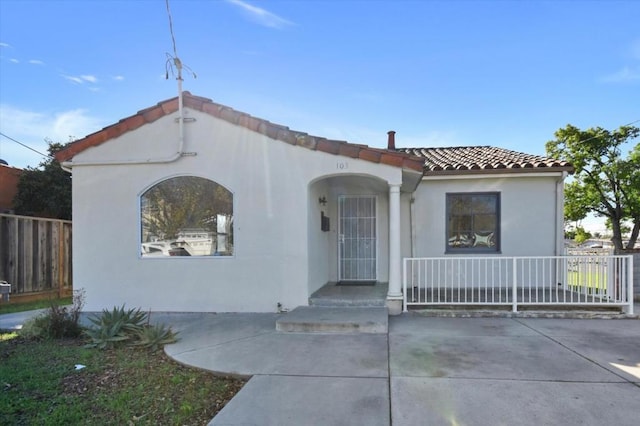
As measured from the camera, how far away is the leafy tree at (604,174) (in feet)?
52.4

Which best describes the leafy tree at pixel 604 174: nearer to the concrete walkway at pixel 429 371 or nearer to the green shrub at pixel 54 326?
the concrete walkway at pixel 429 371

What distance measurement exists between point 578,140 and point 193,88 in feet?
57.5

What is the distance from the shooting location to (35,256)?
10.1m

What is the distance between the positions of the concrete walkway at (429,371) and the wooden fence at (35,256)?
597cm

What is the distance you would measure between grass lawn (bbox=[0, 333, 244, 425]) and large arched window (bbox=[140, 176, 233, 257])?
2.47 meters

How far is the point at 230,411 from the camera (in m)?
3.29

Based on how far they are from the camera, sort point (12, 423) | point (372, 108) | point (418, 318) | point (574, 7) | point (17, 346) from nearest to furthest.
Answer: point (12, 423), point (17, 346), point (418, 318), point (574, 7), point (372, 108)

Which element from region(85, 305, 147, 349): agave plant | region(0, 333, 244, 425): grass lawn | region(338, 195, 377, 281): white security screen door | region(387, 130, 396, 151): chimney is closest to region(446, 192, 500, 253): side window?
region(338, 195, 377, 281): white security screen door

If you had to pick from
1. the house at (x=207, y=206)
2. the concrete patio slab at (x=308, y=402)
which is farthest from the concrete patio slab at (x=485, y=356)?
the house at (x=207, y=206)

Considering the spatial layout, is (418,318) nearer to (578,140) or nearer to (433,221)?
(433,221)

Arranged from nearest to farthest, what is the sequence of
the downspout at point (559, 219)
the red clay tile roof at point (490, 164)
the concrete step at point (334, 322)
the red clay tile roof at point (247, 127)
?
the concrete step at point (334, 322)
the red clay tile roof at point (247, 127)
the red clay tile roof at point (490, 164)
the downspout at point (559, 219)

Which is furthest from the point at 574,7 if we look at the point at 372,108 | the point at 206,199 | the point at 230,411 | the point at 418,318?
the point at 230,411

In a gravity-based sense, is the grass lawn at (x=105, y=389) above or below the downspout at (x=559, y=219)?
below

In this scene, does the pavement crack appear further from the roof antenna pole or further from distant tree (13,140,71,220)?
distant tree (13,140,71,220)
